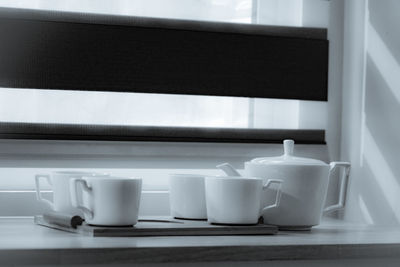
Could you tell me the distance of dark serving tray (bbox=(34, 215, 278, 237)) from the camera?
1246mm

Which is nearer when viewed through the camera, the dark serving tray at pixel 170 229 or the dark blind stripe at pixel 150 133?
the dark serving tray at pixel 170 229

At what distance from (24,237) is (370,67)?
3.26ft

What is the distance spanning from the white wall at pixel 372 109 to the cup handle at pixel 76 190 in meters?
0.75

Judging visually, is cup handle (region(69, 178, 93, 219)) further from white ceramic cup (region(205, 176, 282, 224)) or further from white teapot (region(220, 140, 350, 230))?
white teapot (region(220, 140, 350, 230))

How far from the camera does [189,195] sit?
4.78ft

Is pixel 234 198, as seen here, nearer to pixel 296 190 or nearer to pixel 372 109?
pixel 296 190

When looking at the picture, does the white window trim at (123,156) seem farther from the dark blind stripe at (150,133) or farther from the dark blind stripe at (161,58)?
the dark blind stripe at (161,58)

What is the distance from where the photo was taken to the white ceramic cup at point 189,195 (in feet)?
4.74

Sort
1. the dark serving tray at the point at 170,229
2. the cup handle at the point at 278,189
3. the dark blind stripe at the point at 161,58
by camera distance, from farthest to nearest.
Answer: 1. the dark blind stripe at the point at 161,58
2. the cup handle at the point at 278,189
3. the dark serving tray at the point at 170,229

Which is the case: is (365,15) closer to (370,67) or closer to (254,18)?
(370,67)

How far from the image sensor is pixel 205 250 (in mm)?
1136

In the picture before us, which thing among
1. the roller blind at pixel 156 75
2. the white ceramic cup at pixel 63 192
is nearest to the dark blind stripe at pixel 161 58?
the roller blind at pixel 156 75

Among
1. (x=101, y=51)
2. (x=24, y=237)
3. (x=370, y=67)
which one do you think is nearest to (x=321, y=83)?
(x=370, y=67)

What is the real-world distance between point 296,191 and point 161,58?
544mm
